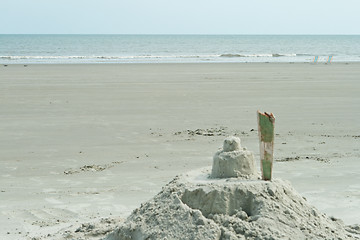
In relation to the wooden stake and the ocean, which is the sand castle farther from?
the ocean

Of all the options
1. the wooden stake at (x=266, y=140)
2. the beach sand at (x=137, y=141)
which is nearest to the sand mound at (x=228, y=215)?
the wooden stake at (x=266, y=140)

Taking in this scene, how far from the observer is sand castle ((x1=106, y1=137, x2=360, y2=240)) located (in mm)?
3984

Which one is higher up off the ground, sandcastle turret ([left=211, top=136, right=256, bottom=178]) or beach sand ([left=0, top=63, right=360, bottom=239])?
sandcastle turret ([left=211, top=136, right=256, bottom=178])

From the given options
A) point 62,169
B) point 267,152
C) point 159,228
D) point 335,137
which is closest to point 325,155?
point 335,137

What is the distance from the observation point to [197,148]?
9773 millimetres

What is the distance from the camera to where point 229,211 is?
414 cm

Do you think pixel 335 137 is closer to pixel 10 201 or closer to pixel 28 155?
pixel 28 155

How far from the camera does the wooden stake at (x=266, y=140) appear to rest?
14.2 ft

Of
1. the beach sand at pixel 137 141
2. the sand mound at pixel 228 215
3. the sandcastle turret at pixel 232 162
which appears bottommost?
the beach sand at pixel 137 141

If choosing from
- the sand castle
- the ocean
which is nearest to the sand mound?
the sand castle

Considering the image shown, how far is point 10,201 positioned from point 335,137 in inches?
266

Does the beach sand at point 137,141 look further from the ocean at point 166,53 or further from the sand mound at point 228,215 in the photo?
the ocean at point 166,53

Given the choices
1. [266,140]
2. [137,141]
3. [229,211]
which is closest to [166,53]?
[137,141]

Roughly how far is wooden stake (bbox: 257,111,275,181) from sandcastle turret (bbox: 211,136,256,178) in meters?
0.13
